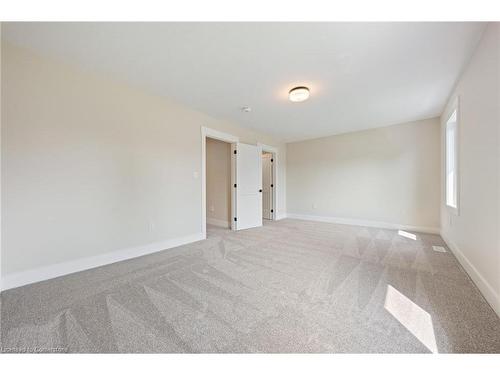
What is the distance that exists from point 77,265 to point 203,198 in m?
1.87

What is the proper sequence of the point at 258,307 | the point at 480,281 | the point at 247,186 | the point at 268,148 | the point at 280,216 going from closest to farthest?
the point at 258,307, the point at 480,281, the point at 247,186, the point at 268,148, the point at 280,216

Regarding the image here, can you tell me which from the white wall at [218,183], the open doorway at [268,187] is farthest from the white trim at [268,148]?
the white wall at [218,183]

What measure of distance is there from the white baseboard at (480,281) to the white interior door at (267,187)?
377 centimetres

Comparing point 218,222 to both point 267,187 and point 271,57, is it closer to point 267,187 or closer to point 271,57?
point 267,187

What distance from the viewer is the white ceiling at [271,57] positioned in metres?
1.56

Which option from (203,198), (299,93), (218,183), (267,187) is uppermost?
(299,93)

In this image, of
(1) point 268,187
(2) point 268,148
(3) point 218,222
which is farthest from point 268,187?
(3) point 218,222

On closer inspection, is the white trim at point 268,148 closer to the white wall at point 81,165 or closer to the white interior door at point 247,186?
the white interior door at point 247,186

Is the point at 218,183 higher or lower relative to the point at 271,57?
lower

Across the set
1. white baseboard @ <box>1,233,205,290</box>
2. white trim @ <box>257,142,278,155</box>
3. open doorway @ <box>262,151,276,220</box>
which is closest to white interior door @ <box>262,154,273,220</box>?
open doorway @ <box>262,151,276,220</box>

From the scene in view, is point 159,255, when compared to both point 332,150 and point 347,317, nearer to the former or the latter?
point 347,317

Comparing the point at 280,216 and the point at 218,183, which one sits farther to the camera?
the point at 280,216

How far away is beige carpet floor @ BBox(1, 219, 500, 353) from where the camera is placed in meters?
1.14

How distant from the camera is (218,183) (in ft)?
15.7
